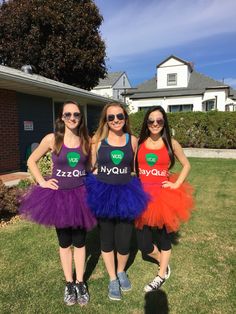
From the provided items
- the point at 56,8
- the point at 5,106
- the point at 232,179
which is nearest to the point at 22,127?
the point at 5,106

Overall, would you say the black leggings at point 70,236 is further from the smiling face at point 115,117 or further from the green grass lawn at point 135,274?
the smiling face at point 115,117

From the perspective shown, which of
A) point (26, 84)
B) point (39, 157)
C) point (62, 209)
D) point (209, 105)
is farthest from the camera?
point (209, 105)

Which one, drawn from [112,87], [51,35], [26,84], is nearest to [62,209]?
[26,84]

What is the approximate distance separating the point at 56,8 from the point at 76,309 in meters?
16.7

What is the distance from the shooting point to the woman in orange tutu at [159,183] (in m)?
3.34

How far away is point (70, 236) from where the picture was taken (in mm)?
3271

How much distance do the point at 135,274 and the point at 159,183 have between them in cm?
126

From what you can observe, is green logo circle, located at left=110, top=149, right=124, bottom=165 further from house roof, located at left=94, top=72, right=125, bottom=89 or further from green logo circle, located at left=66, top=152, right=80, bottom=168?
house roof, located at left=94, top=72, right=125, bottom=89

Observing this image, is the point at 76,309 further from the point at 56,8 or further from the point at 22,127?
the point at 56,8

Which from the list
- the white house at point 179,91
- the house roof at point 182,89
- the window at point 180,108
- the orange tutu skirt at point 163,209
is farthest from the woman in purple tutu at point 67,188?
the window at point 180,108

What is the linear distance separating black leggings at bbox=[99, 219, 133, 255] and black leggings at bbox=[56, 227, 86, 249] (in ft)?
0.72

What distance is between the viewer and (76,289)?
11.0ft

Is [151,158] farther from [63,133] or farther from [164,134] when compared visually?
[63,133]

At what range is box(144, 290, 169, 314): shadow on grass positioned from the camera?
10.3ft
